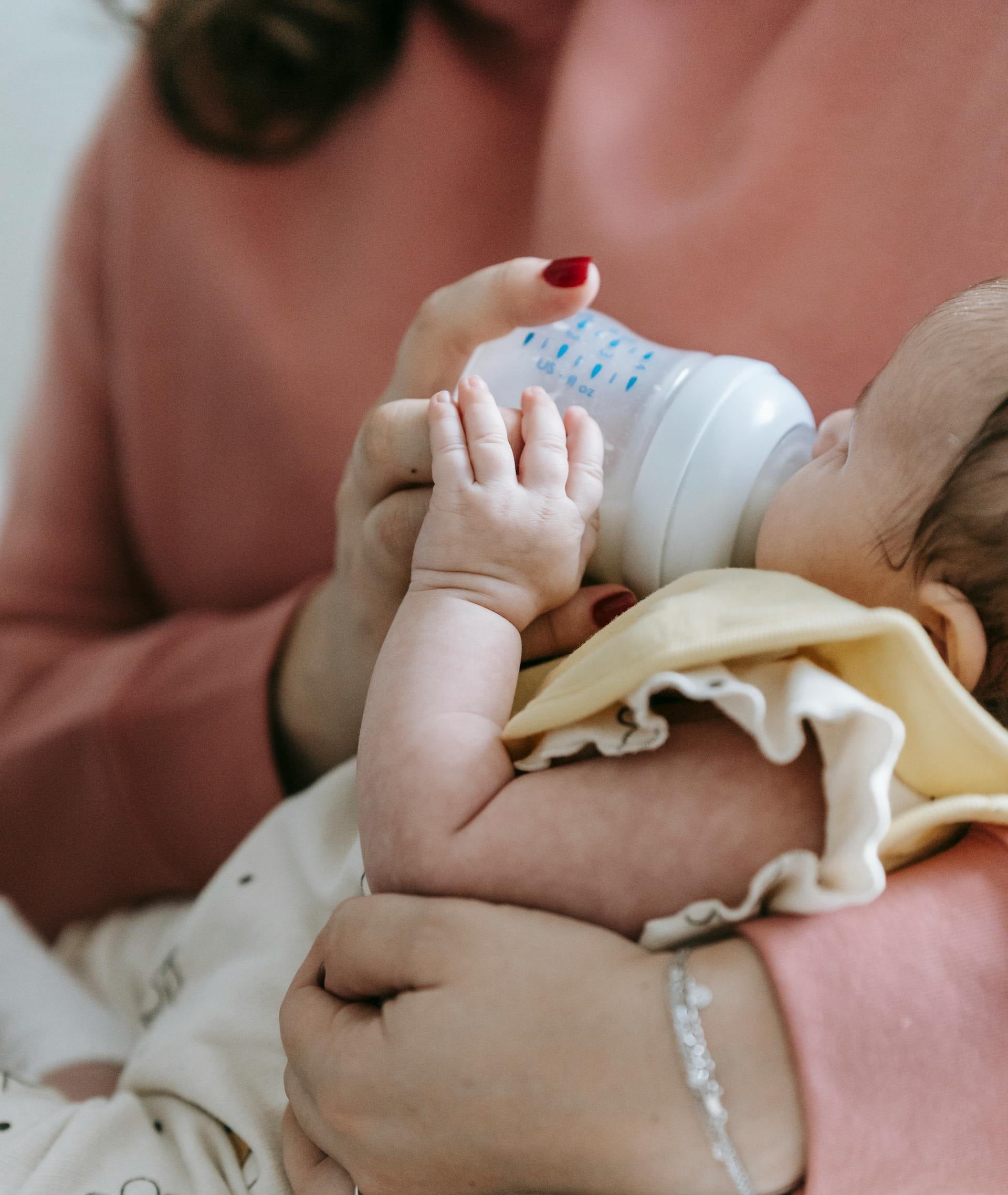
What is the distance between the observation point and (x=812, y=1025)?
0.42m

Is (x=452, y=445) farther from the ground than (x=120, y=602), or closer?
farther from the ground

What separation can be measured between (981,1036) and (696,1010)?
0.12 meters

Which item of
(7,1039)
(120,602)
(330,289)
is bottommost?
(7,1039)

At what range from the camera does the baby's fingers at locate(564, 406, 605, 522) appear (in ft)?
1.89

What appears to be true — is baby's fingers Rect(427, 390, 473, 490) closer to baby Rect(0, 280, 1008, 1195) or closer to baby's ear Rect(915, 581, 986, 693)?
baby Rect(0, 280, 1008, 1195)

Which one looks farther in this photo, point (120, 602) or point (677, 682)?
point (120, 602)

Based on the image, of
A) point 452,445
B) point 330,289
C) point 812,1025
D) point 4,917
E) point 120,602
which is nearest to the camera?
point 812,1025

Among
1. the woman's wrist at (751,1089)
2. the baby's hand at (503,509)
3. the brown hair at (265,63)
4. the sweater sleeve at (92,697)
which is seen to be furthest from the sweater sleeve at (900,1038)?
the brown hair at (265,63)

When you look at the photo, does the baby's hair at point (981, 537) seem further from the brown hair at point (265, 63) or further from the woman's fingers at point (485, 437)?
the brown hair at point (265, 63)

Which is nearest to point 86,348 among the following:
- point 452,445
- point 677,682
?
point 452,445

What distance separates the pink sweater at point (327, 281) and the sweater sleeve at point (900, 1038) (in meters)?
0.42

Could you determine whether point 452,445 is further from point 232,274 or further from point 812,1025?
point 232,274

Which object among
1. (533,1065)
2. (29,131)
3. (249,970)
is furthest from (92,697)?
(29,131)

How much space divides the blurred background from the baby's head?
127 centimetres
